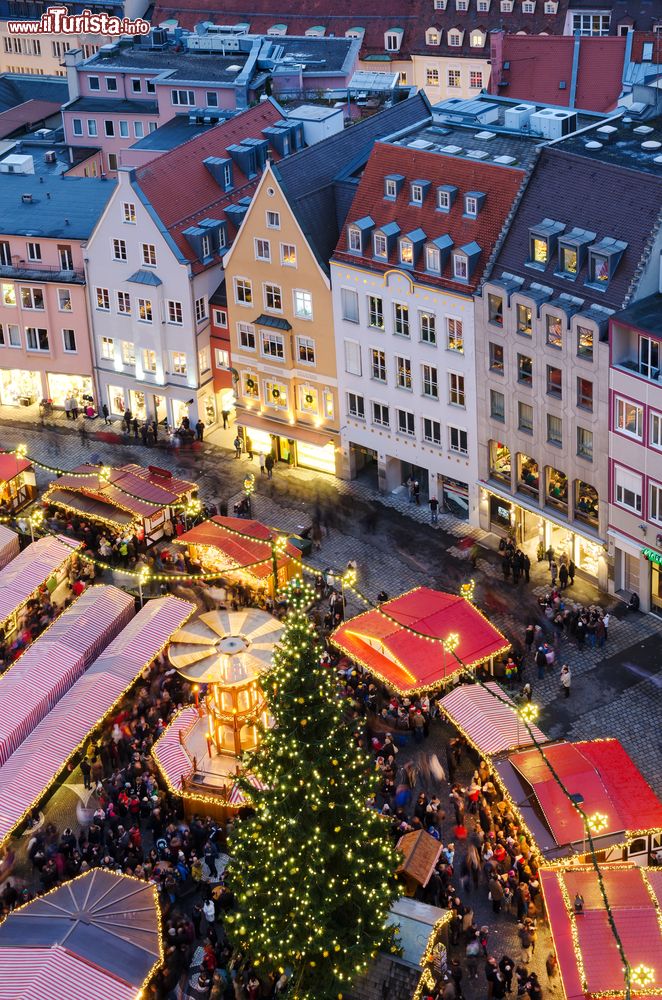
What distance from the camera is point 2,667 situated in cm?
9712

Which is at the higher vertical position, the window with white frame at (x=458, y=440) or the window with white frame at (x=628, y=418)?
the window with white frame at (x=628, y=418)

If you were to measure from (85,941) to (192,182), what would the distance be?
60.1 metres

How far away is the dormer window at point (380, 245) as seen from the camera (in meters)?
104

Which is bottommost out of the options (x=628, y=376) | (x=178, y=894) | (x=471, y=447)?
(x=178, y=894)

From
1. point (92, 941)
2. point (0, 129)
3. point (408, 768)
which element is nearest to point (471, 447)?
point (408, 768)

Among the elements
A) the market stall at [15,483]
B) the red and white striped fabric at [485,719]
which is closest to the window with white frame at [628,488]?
the red and white striped fabric at [485,719]

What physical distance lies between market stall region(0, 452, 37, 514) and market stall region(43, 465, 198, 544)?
257 cm

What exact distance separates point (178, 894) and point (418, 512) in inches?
1402

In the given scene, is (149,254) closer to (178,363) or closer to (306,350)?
(178,363)

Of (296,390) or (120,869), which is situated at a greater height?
(296,390)

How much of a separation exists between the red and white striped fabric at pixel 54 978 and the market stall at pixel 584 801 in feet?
65.0

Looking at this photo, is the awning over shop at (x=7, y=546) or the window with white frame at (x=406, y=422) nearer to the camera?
the awning over shop at (x=7, y=546)

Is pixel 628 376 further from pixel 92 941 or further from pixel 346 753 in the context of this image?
pixel 92 941

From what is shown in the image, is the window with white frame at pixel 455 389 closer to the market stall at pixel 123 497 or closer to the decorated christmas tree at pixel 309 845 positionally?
the market stall at pixel 123 497
